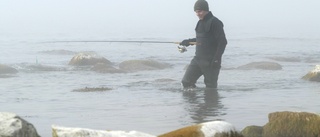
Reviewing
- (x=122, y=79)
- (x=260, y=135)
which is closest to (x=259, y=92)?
(x=122, y=79)

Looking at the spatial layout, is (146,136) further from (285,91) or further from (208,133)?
(285,91)

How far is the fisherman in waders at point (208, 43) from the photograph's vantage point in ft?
36.2

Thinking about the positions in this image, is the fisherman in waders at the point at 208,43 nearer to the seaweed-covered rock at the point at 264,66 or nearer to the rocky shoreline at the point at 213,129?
the rocky shoreline at the point at 213,129

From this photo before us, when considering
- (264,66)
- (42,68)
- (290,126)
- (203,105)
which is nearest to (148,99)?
(203,105)

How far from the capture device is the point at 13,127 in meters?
6.30

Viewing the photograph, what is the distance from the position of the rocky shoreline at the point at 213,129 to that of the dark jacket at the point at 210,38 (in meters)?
3.17

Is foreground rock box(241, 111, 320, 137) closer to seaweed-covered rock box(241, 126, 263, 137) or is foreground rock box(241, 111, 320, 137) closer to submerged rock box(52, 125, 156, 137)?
seaweed-covered rock box(241, 126, 263, 137)

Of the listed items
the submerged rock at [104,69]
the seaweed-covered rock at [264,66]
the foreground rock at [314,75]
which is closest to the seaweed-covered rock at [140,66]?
the submerged rock at [104,69]

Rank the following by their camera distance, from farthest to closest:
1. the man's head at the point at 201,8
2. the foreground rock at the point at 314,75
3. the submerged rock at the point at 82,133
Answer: the foreground rock at the point at 314,75
the man's head at the point at 201,8
the submerged rock at the point at 82,133

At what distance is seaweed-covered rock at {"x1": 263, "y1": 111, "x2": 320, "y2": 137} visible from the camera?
24.7ft

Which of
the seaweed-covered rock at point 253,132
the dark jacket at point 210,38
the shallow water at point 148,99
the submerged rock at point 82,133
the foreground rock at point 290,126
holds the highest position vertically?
the dark jacket at point 210,38

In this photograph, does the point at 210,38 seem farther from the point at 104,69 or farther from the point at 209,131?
the point at 104,69

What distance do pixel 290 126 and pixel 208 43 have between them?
3.70 m

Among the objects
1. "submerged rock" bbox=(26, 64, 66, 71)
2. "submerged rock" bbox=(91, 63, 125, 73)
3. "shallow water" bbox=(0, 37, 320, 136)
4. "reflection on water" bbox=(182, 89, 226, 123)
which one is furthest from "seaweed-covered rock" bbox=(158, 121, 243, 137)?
"submerged rock" bbox=(26, 64, 66, 71)
